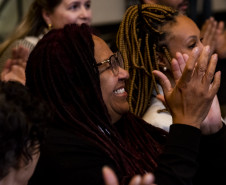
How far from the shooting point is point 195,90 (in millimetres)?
1328

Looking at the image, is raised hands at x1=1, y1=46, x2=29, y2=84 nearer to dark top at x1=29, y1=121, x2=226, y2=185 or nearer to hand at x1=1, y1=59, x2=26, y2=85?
hand at x1=1, y1=59, x2=26, y2=85

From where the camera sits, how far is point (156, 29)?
1.73 meters

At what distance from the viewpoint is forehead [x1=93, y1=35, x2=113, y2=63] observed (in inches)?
59.6

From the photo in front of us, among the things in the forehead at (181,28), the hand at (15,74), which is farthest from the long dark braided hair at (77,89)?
the hand at (15,74)

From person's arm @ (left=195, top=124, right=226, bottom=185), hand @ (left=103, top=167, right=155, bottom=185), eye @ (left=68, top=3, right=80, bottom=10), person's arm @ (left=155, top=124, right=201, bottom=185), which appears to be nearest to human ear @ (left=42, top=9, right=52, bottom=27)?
eye @ (left=68, top=3, right=80, bottom=10)

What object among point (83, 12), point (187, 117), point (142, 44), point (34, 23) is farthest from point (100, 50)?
point (34, 23)

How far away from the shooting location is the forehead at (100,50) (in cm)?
151

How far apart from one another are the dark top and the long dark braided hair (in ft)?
0.17

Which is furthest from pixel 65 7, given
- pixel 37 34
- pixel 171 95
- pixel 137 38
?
pixel 171 95

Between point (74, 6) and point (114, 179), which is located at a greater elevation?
point (114, 179)

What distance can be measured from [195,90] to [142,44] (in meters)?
0.49

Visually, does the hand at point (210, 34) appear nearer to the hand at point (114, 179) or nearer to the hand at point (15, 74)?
the hand at point (15, 74)

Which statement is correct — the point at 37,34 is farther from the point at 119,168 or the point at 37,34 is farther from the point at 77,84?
the point at 119,168

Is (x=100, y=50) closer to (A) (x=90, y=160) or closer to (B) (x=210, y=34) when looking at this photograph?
(A) (x=90, y=160)
